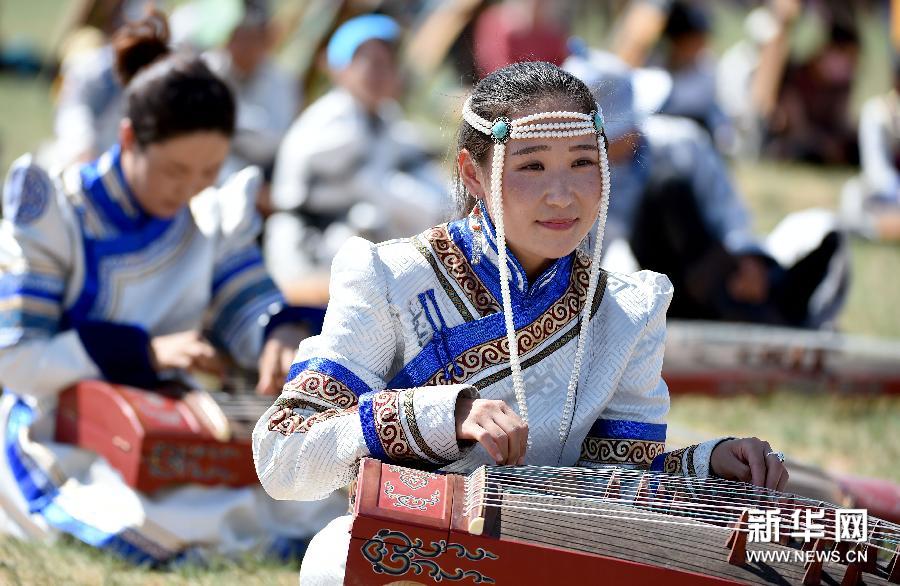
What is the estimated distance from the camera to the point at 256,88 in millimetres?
7965

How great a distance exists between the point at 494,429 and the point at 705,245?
406 cm

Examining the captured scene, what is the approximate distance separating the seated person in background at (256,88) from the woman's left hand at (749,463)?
5.16 meters

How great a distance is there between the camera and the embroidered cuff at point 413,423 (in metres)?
2.20

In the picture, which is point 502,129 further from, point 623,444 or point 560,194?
point 623,444

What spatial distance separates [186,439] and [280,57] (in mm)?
10384

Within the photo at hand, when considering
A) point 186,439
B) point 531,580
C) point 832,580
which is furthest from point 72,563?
point 832,580

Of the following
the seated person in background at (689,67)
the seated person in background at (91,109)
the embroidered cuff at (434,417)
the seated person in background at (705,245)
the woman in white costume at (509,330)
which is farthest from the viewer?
the seated person in background at (689,67)

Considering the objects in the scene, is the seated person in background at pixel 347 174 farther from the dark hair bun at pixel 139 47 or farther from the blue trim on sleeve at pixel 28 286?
the blue trim on sleeve at pixel 28 286

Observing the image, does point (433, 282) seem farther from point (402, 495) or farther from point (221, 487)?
point (221, 487)

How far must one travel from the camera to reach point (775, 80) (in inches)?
516

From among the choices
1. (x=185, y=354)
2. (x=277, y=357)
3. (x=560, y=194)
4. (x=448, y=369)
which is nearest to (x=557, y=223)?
(x=560, y=194)

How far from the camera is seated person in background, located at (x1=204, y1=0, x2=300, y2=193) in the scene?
7281 millimetres

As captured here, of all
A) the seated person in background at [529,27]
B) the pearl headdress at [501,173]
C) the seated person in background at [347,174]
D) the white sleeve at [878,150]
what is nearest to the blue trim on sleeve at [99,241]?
the pearl headdress at [501,173]

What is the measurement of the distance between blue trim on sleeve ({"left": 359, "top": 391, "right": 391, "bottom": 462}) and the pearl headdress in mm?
321
